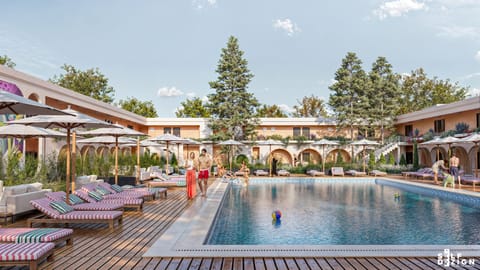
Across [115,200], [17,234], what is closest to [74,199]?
[115,200]

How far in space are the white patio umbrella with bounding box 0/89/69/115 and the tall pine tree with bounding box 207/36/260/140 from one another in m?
22.8

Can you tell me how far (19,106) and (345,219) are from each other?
25.3 feet

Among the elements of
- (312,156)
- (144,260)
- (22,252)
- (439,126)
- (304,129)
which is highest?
(304,129)

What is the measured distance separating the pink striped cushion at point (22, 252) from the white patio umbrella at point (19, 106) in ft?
5.91

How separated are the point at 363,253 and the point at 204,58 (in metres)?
31.5

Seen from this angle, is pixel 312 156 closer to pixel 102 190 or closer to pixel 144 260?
pixel 102 190

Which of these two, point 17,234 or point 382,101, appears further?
point 382,101

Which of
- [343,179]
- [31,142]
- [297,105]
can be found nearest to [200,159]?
[31,142]

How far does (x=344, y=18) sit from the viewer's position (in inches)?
967

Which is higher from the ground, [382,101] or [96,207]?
[382,101]

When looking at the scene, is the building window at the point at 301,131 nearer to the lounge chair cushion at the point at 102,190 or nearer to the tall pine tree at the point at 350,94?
the tall pine tree at the point at 350,94

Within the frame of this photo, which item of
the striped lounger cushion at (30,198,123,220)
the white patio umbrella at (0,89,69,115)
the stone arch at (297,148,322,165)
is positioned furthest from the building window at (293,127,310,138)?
the white patio umbrella at (0,89,69,115)

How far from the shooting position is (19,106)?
5.13 metres

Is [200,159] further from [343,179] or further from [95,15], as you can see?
[95,15]
